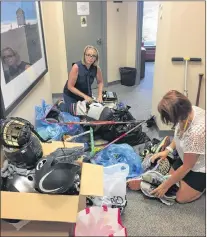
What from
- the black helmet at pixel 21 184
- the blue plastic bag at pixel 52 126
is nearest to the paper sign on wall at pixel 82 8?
the blue plastic bag at pixel 52 126

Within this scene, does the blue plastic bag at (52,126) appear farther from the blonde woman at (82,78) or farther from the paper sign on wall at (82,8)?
the paper sign on wall at (82,8)

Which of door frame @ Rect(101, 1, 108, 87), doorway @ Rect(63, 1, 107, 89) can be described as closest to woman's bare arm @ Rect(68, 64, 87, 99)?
doorway @ Rect(63, 1, 107, 89)

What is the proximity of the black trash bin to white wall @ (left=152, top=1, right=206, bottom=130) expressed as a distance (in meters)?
1.88

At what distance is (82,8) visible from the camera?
12.5 ft

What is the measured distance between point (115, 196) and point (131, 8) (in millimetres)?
3715

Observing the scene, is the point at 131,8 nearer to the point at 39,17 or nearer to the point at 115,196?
the point at 39,17

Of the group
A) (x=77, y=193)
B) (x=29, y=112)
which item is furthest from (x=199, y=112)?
(x=29, y=112)

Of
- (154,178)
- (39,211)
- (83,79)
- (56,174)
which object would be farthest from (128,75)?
(39,211)

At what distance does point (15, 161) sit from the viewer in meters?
1.22

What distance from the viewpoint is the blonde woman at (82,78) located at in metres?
2.44

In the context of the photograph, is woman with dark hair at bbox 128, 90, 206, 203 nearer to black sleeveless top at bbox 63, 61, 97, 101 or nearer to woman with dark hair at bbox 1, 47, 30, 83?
woman with dark hair at bbox 1, 47, 30, 83

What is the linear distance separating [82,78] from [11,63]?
1.09 meters

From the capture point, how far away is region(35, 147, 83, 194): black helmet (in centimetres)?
108

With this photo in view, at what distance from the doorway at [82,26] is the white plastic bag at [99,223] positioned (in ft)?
9.99
